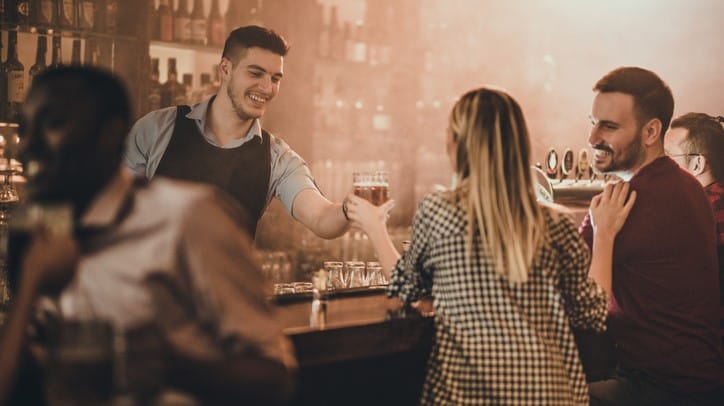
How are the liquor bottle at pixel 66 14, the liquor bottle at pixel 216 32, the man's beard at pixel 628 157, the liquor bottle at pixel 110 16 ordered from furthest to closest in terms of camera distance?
the liquor bottle at pixel 216 32 < the liquor bottle at pixel 110 16 < the liquor bottle at pixel 66 14 < the man's beard at pixel 628 157

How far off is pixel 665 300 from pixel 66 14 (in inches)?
117

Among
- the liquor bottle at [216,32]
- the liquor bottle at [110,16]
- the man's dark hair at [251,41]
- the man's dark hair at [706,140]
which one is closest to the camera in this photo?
the man's dark hair at [251,41]

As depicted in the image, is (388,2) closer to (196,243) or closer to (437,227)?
(437,227)

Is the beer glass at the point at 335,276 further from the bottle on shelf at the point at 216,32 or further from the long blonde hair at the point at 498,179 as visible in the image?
the bottle on shelf at the point at 216,32

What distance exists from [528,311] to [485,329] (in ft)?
0.38

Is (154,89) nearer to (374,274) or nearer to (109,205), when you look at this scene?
(374,274)

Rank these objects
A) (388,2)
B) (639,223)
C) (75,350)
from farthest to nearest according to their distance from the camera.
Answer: (388,2) → (639,223) → (75,350)

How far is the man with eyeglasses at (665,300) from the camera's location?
223 cm

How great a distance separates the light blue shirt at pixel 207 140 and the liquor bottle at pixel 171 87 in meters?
0.91

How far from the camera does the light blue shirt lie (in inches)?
110

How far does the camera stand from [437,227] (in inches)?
68.2

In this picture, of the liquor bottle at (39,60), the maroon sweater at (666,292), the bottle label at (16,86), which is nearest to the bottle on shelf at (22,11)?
the liquor bottle at (39,60)

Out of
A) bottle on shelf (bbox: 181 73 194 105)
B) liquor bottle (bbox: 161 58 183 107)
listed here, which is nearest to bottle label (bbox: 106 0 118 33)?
liquor bottle (bbox: 161 58 183 107)

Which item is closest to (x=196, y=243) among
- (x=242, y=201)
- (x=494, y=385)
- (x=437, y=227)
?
(x=437, y=227)
